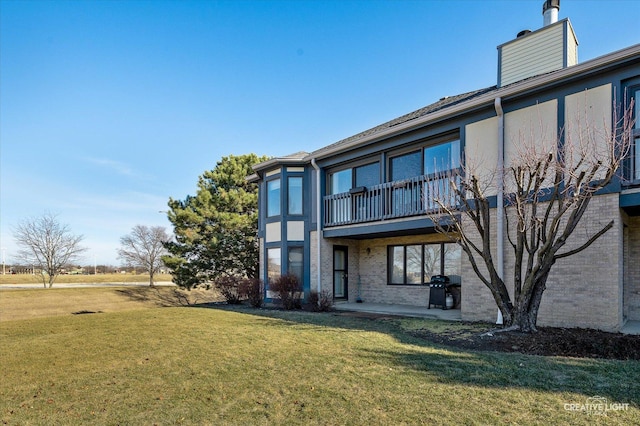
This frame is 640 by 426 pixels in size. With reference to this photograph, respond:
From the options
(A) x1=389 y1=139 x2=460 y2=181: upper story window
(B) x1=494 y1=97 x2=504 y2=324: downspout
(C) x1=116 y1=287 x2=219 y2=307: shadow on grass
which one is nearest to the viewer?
(B) x1=494 y1=97 x2=504 y2=324: downspout

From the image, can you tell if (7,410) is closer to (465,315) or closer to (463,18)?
(465,315)

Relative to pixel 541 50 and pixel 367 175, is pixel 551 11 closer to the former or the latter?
pixel 541 50

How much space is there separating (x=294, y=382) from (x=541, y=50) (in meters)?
10.9

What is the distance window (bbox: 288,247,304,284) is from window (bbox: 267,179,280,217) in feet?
5.22

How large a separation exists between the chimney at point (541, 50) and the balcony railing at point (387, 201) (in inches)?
158

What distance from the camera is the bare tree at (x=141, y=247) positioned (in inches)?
1411


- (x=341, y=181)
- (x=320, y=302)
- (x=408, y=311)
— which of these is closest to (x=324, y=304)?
(x=320, y=302)

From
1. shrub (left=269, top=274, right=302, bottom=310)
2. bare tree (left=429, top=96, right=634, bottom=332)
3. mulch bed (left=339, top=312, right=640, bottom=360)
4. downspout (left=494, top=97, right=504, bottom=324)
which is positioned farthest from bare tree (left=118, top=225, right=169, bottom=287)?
bare tree (left=429, top=96, right=634, bottom=332)

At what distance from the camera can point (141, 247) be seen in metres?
36.8

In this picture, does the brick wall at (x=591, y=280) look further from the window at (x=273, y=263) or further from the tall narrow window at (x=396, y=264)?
the window at (x=273, y=263)

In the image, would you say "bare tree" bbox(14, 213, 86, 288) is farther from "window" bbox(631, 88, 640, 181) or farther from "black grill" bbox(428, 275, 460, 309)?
"window" bbox(631, 88, 640, 181)

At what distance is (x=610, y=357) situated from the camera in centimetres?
517

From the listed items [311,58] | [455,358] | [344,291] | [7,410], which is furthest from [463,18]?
[7,410]

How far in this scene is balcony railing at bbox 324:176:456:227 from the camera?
10.0m
